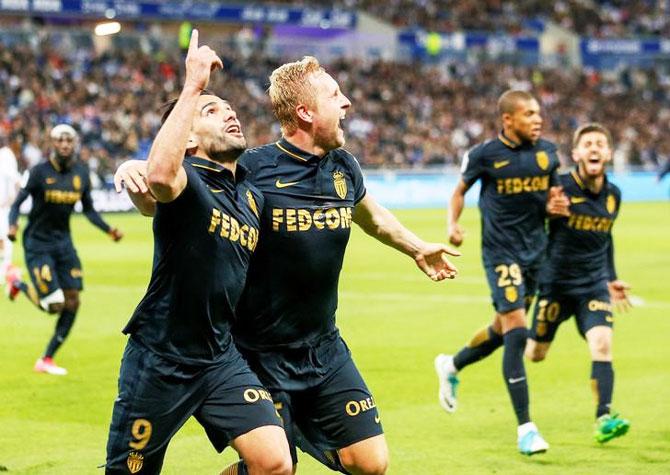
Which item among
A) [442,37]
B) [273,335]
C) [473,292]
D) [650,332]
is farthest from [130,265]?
[442,37]

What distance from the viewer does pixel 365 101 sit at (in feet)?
165

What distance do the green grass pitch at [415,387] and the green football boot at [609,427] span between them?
0.14 meters

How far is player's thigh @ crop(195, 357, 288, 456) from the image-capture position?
5.52 metres

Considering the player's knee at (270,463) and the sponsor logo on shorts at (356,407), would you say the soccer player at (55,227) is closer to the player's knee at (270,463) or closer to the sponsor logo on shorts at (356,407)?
the sponsor logo on shorts at (356,407)

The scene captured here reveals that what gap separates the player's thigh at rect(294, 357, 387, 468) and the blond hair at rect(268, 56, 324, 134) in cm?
130

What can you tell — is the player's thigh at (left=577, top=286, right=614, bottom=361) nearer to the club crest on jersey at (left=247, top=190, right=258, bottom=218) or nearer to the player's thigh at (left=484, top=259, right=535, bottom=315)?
the player's thigh at (left=484, top=259, right=535, bottom=315)

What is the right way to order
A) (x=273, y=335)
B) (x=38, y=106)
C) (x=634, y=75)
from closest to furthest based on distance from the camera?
(x=273, y=335) < (x=38, y=106) < (x=634, y=75)

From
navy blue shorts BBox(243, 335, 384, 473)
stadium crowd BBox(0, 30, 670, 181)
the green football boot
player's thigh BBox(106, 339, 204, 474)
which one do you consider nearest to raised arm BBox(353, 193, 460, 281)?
navy blue shorts BBox(243, 335, 384, 473)

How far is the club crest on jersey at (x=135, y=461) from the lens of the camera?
18.1 feet

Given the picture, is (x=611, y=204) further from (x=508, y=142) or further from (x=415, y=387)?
(x=415, y=387)

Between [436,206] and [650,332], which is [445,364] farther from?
[436,206]

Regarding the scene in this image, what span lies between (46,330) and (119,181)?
10.6 meters

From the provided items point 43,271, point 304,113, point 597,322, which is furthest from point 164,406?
point 43,271

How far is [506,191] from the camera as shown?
32.0 feet
